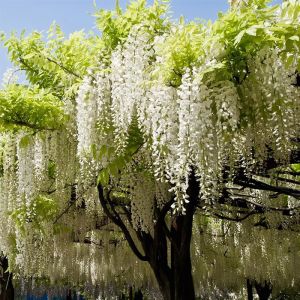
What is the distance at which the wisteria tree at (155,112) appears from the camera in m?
4.52

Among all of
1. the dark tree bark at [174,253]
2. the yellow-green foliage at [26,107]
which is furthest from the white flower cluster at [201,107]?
the dark tree bark at [174,253]

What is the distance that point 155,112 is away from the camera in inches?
199

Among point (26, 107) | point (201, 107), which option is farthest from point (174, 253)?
point (201, 107)

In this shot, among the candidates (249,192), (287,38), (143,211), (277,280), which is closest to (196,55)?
(287,38)

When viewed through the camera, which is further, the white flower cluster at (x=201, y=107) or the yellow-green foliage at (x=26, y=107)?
the yellow-green foliage at (x=26, y=107)

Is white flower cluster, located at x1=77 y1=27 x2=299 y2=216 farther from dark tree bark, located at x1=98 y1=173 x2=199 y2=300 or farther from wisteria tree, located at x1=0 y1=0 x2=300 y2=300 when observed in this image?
dark tree bark, located at x1=98 y1=173 x2=199 y2=300

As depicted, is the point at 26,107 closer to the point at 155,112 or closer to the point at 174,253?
the point at 155,112

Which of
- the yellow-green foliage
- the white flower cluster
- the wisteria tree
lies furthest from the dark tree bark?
the white flower cluster

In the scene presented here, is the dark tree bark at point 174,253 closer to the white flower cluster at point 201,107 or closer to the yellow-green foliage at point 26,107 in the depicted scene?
the yellow-green foliage at point 26,107

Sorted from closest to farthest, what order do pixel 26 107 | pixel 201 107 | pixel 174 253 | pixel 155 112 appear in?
pixel 201 107
pixel 155 112
pixel 26 107
pixel 174 253

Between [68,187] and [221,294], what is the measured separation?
18677mm

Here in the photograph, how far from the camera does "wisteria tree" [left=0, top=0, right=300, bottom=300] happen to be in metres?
4.52

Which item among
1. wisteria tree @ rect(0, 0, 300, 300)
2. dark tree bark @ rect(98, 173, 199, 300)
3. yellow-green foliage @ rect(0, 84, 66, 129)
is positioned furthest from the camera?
dark tree bark @ rect(98, 173, 199, 300)

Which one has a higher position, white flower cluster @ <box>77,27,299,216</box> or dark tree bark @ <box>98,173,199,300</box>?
white flower cluster @ <box>77,27,299,216</box>
